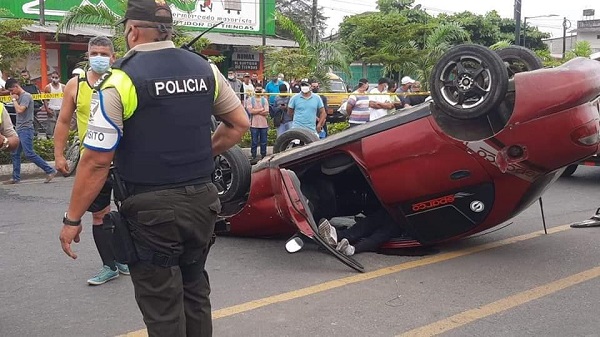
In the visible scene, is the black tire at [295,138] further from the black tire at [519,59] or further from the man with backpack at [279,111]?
the man with backpack at [279,111]

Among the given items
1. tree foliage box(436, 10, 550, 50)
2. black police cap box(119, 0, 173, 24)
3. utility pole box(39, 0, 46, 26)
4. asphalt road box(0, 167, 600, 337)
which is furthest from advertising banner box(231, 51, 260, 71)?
black police cap box(119, 0, 173, 24)

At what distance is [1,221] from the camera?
7.08m

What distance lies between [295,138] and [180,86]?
4.56 m

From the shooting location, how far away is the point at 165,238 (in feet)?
9.43

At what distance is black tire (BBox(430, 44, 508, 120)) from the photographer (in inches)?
191

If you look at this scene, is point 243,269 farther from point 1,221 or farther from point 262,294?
point 1,221

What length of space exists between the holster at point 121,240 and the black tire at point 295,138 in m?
4.33

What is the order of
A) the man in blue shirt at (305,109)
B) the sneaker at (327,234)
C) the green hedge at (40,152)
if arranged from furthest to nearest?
1. the green hedge at (40,152)
2. the man in blue shirt at (305,109)
3. the sneaker at (327,234)

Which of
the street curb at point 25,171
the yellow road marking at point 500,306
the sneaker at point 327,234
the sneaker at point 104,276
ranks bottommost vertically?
the street curb at point 25,171

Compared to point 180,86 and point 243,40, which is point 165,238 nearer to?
point 180,86

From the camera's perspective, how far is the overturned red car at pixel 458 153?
4.87 m

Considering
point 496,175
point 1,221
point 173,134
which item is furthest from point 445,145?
point 1,221

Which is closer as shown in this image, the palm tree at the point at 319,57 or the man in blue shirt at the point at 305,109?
the man in blue shirt at the point at 305,109

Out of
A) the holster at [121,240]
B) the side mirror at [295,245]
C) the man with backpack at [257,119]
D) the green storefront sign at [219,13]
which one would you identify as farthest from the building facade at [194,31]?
the holster at [121,240]
